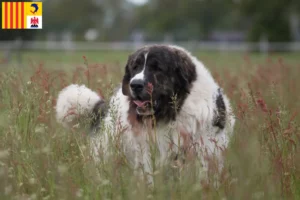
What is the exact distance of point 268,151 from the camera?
335 centimetres

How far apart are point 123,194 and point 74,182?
37cm

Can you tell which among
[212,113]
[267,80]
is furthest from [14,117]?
[267,80]

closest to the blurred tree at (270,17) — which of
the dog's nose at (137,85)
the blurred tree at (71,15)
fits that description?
the blurred tree at (71,15)

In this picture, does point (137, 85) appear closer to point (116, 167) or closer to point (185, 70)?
point (185, 70)

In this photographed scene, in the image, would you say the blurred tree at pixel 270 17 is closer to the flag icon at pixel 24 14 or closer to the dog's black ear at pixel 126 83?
the flag icon at pixel 24 14

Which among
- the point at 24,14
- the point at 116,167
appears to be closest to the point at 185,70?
the point at 116,167

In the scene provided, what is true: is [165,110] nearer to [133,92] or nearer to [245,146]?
[133,92]

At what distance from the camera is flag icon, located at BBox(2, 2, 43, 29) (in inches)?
283

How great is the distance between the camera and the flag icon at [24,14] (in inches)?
283

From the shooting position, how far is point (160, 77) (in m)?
4.57

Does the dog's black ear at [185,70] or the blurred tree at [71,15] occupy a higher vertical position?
the blurred tree at [71,15]

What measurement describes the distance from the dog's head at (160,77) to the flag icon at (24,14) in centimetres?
274

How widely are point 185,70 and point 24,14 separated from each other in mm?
3472

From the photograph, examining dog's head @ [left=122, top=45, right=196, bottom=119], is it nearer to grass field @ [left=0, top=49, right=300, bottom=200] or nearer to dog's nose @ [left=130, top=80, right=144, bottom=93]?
dog's nose @ [left=130, top=80, right=144, bottom=93]
